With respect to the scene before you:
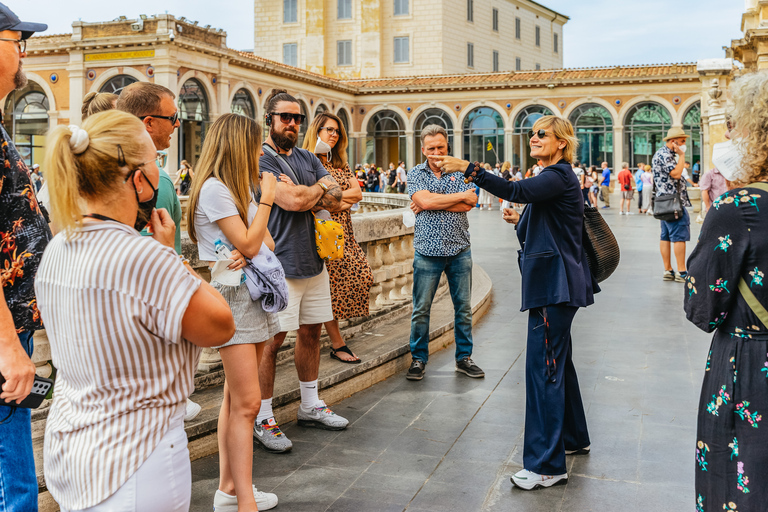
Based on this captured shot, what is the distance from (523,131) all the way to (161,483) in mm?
39426

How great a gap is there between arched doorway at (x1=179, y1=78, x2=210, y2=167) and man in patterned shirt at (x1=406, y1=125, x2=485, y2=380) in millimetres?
26264

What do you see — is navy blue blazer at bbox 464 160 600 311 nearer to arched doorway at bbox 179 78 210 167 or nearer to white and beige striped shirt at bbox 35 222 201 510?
white and beige striped shirt at bbox 35 222 201 510

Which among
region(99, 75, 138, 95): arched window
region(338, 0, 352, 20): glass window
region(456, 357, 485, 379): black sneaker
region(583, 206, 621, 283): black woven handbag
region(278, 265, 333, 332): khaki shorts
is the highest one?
region(338, 0, 352, 20): glass window

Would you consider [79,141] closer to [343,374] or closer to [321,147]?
[321,147]

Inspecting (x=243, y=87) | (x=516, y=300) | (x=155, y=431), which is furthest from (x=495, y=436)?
(x=243, y=87)

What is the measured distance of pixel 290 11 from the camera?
47.8 m

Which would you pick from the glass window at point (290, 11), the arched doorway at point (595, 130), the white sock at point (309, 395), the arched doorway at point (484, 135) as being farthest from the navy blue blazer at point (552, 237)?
the glass window at point (290, 11)

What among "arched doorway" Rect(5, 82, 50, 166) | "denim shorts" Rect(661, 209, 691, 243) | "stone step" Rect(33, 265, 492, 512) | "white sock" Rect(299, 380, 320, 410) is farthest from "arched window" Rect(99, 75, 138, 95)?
"white sock" Rect(299, 380, 320, 410)

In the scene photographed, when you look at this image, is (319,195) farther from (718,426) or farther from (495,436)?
(718,426)

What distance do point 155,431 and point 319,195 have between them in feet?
7.91

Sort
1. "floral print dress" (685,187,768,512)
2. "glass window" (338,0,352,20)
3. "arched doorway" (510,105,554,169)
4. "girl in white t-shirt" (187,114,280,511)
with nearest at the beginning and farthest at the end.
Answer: "floral print dress" (685,187,768,512), "girl in white t-shirt" (187,114,280,511), "arched doorway" (510,105,554,169), "glass window" (338,0,352,20)

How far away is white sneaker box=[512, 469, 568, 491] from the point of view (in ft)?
11.9

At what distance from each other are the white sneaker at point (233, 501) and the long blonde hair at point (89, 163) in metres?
1.81

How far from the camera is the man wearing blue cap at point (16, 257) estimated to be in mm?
2379
